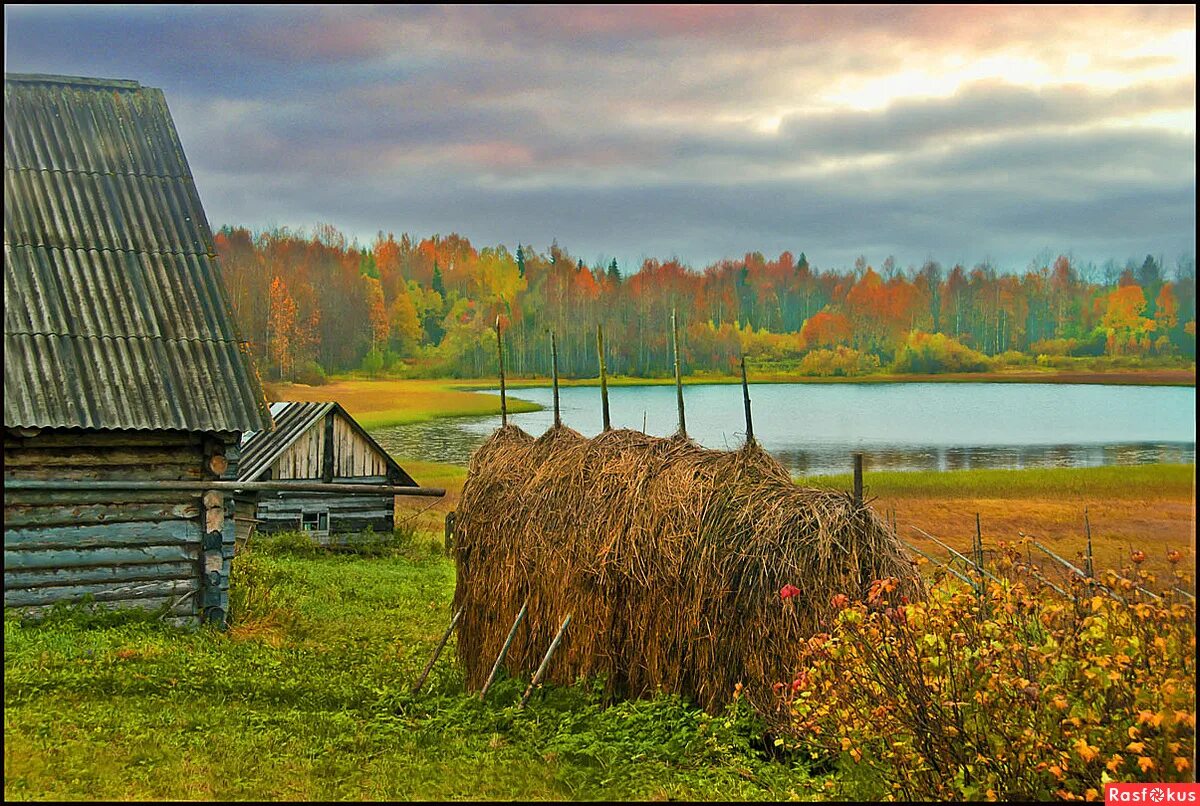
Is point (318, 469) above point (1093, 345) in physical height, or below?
below

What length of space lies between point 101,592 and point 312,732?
5058 millimetres

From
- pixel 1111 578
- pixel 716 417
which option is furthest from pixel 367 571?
pixel 716 417

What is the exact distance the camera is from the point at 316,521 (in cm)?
2725

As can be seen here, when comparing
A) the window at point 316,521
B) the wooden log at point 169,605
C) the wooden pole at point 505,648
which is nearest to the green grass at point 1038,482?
the window at point 316,521

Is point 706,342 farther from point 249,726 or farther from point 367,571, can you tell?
point 249,726

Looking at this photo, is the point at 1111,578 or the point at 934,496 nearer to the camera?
the point at 1111,578

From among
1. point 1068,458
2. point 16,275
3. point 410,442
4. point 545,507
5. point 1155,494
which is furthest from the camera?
point 410,442

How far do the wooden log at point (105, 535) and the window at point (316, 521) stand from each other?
14.0 m

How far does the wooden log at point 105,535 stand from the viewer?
12398mm

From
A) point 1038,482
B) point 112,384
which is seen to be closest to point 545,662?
point 112,384

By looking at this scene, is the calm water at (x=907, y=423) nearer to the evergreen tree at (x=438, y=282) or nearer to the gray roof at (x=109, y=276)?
the evergreen tree at (x=438, y=282)

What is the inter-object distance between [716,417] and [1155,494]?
2360 centimetres

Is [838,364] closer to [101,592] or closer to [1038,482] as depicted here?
[1038,482]

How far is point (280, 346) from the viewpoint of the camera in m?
63.9
